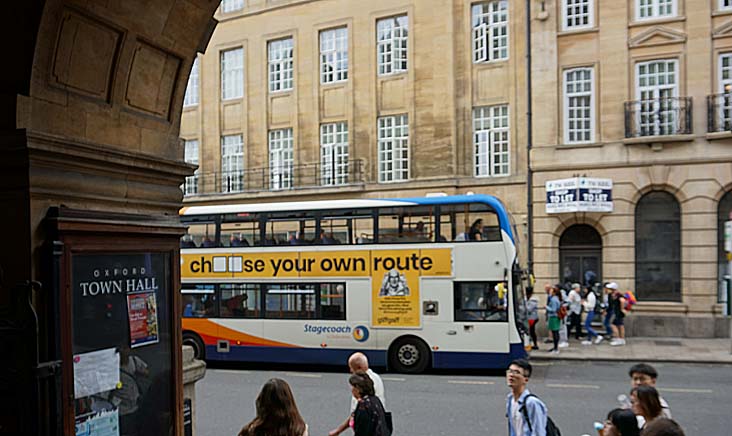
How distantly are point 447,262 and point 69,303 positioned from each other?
1120 cm

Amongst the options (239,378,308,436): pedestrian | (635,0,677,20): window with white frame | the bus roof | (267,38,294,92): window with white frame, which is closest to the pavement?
the bus roof

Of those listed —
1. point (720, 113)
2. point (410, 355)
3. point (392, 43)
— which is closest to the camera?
point (410, 355)

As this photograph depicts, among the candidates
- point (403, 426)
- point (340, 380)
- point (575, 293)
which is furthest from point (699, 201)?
point (403, 426)

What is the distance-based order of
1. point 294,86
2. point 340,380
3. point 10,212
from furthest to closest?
1. point 294,86
2. point 340,380
3. point 10,212

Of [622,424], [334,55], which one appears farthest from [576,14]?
[622,424]

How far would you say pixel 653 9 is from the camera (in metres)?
20.2

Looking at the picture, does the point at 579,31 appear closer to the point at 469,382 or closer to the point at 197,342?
the point at 469,382

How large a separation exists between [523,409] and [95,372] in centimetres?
330

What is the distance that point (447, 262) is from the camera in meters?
14.4

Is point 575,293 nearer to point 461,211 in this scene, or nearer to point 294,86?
point 461,211

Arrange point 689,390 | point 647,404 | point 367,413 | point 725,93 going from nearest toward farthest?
point 647,404 < point 367,413 < point 689,390 < point 725,93

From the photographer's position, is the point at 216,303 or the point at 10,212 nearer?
the point at 10,212

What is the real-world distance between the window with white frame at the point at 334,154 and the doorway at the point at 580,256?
851 cm

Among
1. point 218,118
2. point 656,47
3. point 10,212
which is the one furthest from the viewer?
point 218,118
